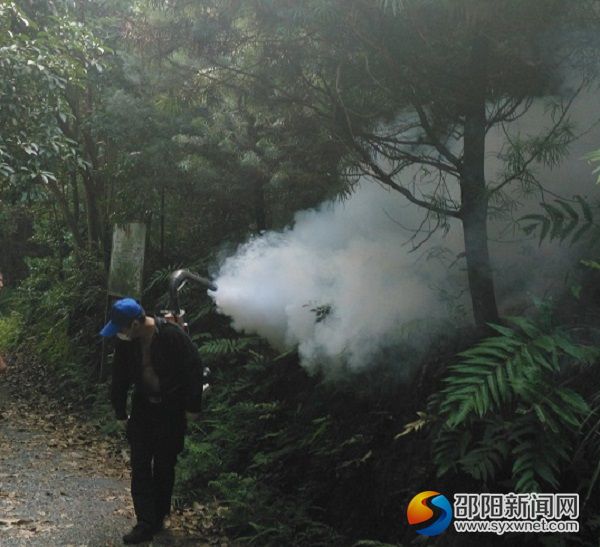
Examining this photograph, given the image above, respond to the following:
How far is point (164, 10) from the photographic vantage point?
5672 millimetres

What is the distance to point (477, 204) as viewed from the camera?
5477 mm

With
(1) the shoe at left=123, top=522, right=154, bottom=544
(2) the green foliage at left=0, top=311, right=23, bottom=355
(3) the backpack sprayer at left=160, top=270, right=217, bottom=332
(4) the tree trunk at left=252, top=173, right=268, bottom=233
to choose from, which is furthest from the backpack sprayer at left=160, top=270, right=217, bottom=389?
(2) the green foliage at left=0, top=311, right=23, bottom=355

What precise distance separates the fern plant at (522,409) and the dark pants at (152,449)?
2278 mm

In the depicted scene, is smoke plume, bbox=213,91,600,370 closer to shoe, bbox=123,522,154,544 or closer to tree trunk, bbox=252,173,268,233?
tree trunk, bbox=252,173,268,233

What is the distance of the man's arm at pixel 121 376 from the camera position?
539 centimetres

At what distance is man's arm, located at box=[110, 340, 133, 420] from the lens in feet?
17.7

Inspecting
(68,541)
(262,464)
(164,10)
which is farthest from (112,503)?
(164,10)

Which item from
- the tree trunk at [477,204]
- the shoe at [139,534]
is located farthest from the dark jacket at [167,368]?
the tree trunk at [477,204]

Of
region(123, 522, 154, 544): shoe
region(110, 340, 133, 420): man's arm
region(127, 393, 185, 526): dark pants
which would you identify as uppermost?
region(110, 340, 133, 420): man's arm

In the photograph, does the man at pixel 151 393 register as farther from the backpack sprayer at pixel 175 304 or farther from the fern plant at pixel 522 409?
the fern plant at pixel 522 409
